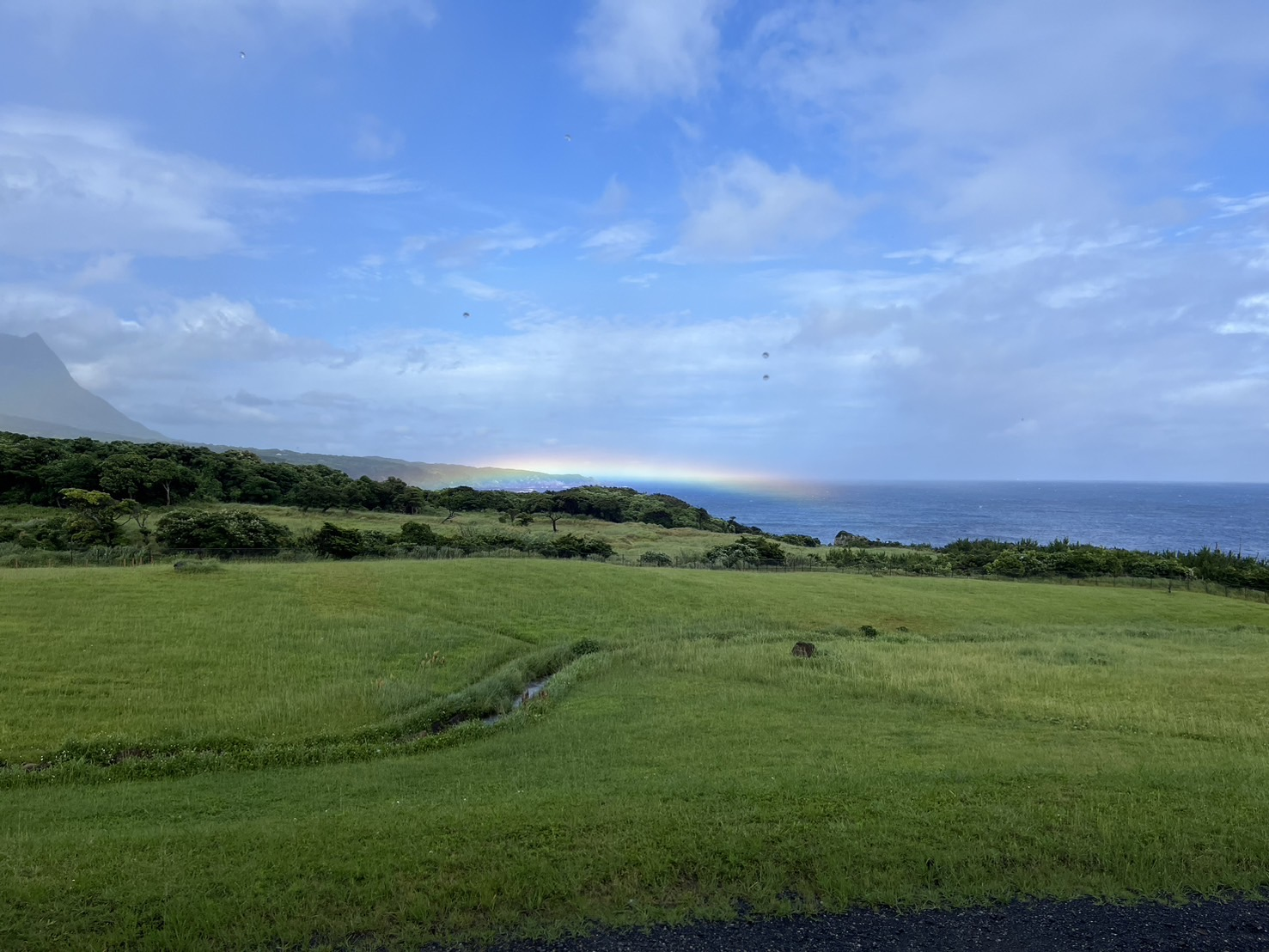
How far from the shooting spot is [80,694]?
19.0 meters

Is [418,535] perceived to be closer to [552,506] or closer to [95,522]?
[95,522]

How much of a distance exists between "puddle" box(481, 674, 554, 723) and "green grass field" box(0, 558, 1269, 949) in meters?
0.73

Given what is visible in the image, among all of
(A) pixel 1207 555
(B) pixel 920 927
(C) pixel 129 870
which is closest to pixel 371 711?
(C) pixel 129 870

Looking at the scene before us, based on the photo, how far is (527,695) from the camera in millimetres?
23094

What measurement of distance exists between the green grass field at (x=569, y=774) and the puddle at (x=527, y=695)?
730 mm

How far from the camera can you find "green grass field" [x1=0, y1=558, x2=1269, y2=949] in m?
8.35

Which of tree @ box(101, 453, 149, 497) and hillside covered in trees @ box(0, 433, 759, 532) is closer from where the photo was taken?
hillside covered in trees @ box(0, 433, 759, 532)

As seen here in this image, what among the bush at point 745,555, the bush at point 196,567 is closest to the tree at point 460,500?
the bush at point 745,555

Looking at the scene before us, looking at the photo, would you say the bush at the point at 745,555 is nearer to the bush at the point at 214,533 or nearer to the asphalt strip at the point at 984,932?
the bush at the point at 214,533

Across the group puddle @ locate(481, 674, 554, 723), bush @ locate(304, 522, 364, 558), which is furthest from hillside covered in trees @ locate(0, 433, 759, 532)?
puddle @ locate(481, 674, 554, 723)

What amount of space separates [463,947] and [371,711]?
14.3 meters

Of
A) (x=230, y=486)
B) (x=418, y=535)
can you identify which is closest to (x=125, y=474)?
(x=230, y=486)

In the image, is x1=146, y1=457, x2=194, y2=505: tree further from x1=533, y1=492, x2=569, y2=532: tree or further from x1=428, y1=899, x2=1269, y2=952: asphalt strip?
x1=428, y1=899, x2=1269, y2=952: asphalt strip

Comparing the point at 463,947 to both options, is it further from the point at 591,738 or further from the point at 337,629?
the point at 337,629
